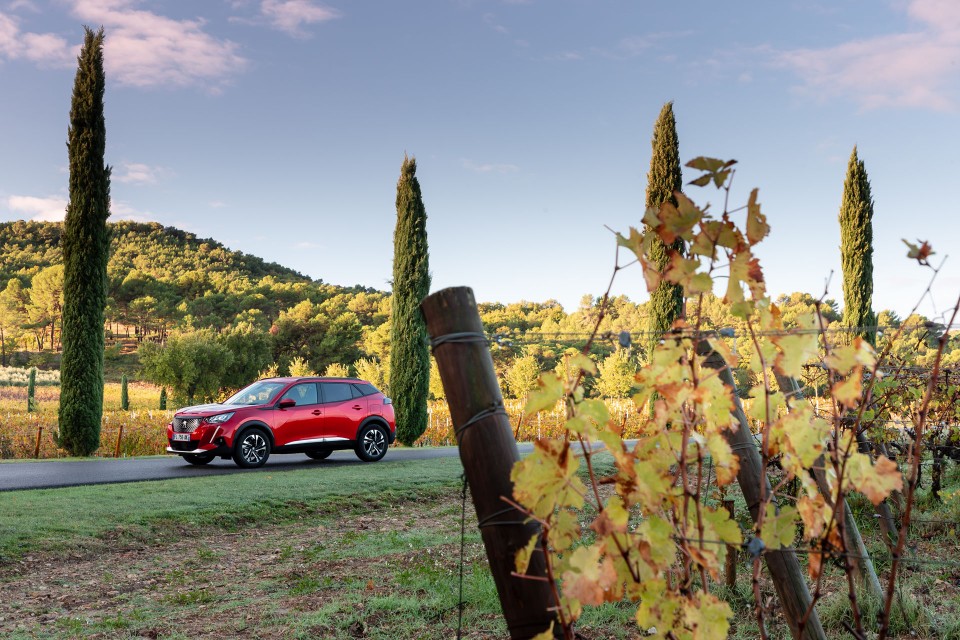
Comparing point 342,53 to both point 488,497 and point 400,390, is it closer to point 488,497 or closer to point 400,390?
point 400,390

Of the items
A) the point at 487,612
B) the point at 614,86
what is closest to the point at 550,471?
the point at 487,612

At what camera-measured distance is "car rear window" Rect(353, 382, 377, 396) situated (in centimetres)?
1266

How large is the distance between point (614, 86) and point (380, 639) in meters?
16.4

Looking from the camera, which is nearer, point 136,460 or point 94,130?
point 136,460

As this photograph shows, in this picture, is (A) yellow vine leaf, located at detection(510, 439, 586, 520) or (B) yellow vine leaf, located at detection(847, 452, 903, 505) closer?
(A) yellow vine leaf, located at detection(510, 439, 586, 520)

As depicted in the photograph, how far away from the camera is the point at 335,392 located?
486 inches

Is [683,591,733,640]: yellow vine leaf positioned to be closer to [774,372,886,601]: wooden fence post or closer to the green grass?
[774,372,886,601]: wooden fence post

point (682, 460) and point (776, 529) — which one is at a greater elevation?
point (682, 460)

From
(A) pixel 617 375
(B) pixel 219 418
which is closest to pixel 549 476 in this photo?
(B) pixel 219 418

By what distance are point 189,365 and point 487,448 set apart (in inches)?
1449

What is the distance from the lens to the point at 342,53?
23.7 meters

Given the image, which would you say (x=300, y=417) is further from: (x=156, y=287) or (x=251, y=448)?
(x=156, y=287)

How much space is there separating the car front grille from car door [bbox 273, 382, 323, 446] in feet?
4.24

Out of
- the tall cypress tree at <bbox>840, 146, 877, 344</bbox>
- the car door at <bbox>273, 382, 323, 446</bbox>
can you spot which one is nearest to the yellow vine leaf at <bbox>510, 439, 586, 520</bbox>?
the car door at <bbox>273, 382, 323, 446</bbox>
